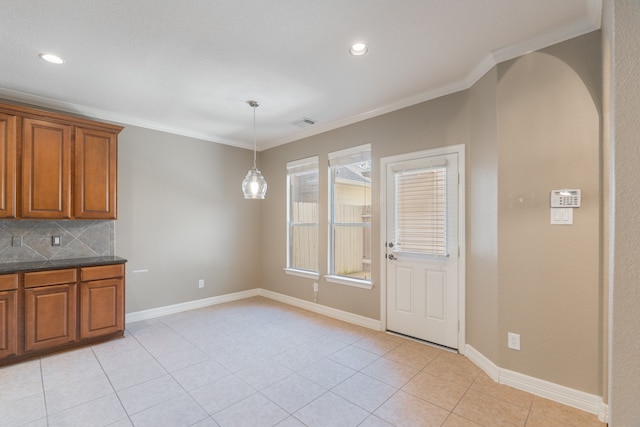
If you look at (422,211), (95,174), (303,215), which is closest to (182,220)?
(95,174)

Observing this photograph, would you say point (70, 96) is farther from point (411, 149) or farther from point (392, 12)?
point (411, 149)

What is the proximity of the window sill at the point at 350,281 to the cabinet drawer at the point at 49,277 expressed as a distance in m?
2.97

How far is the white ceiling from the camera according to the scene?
76.9 inches

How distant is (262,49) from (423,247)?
2525 millimetres

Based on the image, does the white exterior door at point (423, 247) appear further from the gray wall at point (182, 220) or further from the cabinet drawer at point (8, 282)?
the cabinet drawer at point (8, 282)

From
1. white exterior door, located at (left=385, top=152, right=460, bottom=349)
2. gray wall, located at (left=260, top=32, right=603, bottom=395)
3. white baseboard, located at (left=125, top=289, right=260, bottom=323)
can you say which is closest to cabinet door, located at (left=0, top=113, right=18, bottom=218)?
white baseboard, located at (left=125, top=289, right=260, bottom=323)

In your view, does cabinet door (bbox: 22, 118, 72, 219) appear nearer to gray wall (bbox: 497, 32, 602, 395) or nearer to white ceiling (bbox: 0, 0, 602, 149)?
white ceiling (bbox: 0, 0, 602, 149)

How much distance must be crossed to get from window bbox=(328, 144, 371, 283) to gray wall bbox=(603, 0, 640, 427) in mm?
2719

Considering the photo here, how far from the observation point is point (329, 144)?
14.1 feet

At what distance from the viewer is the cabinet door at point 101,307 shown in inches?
125

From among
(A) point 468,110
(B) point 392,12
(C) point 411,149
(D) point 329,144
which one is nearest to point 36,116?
(D) point 329,144

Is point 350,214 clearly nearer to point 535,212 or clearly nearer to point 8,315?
point 535,212

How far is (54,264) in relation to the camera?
3117mm

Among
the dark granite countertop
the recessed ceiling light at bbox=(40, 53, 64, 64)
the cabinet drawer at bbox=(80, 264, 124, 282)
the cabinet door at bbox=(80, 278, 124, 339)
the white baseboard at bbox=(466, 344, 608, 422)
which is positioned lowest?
the white baseboard at bbox=(466, 344, 608, 422)
